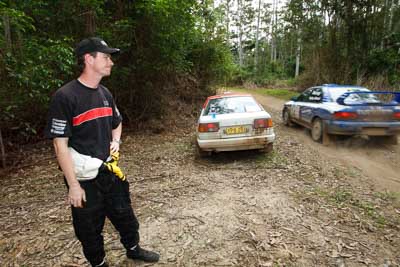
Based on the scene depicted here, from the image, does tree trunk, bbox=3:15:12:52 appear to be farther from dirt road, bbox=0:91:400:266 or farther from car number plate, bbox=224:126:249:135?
car number plate, bbox=224:126:249:135

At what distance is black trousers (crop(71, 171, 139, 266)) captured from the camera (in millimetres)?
1951

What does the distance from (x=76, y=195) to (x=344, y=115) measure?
224 inches

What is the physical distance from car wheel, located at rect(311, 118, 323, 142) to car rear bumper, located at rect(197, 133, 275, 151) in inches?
80.9

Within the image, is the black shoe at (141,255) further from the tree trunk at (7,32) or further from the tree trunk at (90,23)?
the tree trunk at (90,23)

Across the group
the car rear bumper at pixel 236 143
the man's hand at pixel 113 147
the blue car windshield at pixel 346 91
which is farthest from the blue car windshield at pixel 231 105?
the man's hand at pixel 113 147

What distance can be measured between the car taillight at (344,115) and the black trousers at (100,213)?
17.0ft

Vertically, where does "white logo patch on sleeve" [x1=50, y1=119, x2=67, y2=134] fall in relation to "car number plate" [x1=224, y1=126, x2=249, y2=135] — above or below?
above

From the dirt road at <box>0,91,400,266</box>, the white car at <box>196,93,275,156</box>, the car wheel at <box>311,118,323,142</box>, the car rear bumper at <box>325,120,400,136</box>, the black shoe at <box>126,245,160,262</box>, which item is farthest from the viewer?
the car wheel at <box>311,118,323,142</box>

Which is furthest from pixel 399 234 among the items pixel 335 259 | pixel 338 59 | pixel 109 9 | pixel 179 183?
pixel 338 59

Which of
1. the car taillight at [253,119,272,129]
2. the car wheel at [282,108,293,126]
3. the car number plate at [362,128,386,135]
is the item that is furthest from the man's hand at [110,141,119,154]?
the car wheel at [282,108,293,126]

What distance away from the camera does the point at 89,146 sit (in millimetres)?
1938

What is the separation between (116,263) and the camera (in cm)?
244

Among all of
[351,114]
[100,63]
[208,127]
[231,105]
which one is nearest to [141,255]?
[100,63]

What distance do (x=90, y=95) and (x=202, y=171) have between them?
3.23 meters
